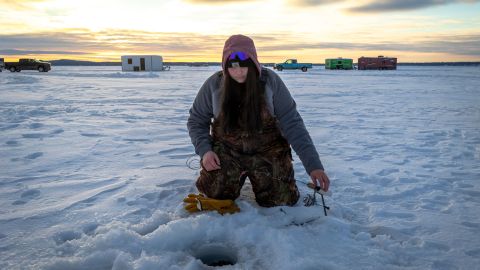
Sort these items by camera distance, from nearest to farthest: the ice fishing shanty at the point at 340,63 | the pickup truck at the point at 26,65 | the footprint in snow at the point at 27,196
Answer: the footprint in snow at the point at 27,196 → the pickup truck at the point at 26,65 → the ice fishing shanty at the point at 340,63

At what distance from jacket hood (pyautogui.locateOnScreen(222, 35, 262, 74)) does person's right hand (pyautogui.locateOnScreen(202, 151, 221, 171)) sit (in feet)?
2.20

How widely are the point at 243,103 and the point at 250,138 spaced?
0.91ft

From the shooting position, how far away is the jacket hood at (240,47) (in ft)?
7.63

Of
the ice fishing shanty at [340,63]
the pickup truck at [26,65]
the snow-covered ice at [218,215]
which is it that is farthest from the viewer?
the ice fishing shanty at [340,63]

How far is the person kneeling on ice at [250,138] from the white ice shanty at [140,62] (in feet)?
139

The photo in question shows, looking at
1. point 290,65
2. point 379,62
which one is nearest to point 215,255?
point 290,65

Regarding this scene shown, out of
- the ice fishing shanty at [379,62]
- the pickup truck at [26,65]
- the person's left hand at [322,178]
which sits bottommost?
the person's left hand at [322,178]

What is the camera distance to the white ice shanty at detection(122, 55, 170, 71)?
138ft

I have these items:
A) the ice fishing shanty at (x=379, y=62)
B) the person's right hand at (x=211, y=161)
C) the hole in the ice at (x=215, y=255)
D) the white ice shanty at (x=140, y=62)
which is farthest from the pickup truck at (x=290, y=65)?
the hole in the ice at (x=215, y=255)

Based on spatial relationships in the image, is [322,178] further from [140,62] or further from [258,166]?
[140,62]

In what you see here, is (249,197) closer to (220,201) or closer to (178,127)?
(220,201)

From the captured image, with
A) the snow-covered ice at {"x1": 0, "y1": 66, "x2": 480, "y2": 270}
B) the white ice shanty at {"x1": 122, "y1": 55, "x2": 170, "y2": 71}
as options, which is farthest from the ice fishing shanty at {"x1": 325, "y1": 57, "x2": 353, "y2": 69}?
the snow-covered ice at {"x1": 0, "y1": 66, "x2": 480, "y2": 270}

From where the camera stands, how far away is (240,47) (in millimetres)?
2320

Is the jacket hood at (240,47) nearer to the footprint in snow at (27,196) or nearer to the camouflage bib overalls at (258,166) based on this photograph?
the camouflage bib overalls at (258,166)
